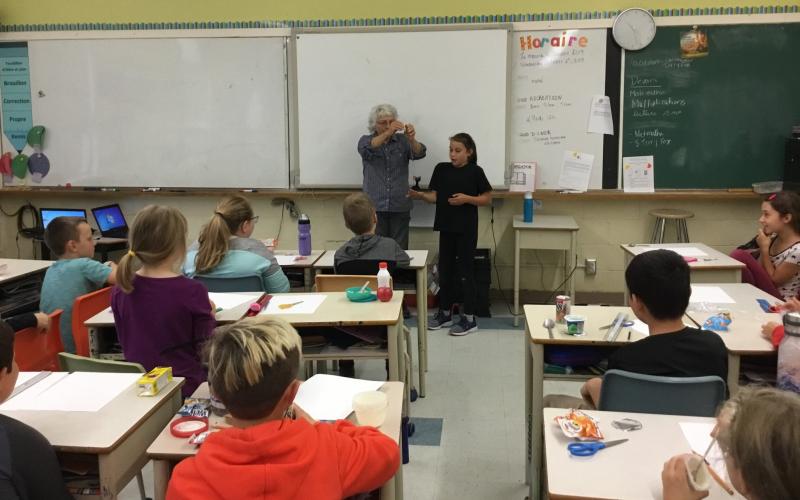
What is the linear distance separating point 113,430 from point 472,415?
7.53ft

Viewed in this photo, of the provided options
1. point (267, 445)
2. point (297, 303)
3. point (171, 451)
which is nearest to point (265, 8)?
point (297, 303)

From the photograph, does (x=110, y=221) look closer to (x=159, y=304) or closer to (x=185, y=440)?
(x=159, y=304)

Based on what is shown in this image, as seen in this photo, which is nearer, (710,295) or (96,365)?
(96,365)

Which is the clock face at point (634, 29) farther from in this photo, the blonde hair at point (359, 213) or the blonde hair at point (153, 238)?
the blonde hair at point (153, 238)

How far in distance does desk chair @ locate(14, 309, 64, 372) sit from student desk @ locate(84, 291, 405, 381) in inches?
5.5

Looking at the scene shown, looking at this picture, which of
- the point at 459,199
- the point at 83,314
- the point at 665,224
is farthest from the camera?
the point at 665,224

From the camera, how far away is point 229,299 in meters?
3.17

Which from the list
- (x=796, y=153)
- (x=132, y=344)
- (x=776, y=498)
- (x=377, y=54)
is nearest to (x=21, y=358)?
(x=132, y=344)

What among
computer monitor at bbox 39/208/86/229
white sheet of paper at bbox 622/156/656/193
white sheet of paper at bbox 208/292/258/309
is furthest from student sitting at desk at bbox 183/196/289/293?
white sheet of paper at bbox 622/156/656/193

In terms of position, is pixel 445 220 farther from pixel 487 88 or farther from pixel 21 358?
pixel 21 358

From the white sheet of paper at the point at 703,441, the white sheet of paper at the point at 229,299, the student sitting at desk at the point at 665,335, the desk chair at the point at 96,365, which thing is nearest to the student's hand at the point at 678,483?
the white sheet of paper at the point at 703,441

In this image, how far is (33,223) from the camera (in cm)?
641

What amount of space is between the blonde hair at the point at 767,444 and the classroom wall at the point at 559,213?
464 centimetres

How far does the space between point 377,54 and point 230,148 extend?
153cm
